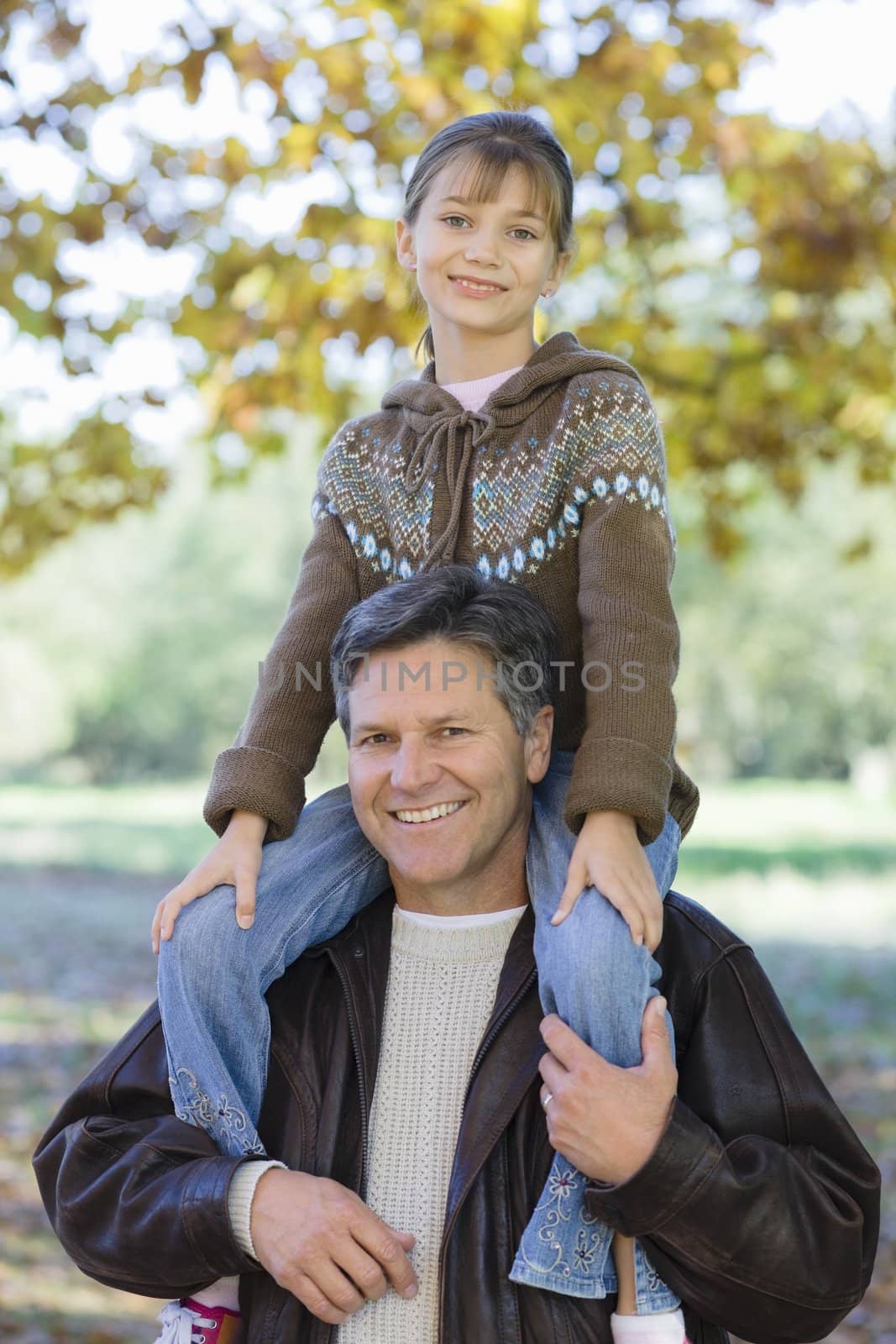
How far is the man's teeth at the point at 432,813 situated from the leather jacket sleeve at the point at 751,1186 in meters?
0.56

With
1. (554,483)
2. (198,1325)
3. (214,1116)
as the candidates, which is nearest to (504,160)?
(554,483)

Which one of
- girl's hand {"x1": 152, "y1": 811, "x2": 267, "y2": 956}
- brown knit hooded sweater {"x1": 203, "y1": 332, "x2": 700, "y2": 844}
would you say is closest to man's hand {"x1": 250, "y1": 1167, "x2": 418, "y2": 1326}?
girl's hand {"x1": 152, "y1": 811, "x2": 267, "y2": 956}

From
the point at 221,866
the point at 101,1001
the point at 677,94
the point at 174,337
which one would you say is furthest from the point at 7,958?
the point at 221,866

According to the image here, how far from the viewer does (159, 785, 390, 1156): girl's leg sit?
265 cm

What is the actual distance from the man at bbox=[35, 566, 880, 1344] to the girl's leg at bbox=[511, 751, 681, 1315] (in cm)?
5

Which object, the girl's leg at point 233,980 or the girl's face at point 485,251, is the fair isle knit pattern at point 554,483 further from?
the girl's leg at point 233,980

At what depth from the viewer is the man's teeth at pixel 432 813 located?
276 cm

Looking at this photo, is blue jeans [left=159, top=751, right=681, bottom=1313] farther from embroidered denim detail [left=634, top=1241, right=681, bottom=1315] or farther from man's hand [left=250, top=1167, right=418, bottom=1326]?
man's hand [left=250, top=1167, right=418, bottom=1326]

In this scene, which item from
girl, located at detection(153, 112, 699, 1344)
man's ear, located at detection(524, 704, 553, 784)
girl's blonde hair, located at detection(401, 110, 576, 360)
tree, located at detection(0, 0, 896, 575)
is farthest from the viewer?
tree, located at detection(0, 0, 896, 575)

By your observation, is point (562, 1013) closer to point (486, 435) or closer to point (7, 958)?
point (486, 435)

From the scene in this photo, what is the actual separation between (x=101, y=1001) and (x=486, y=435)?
1085cm

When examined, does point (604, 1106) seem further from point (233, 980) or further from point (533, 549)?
point (533, 549)

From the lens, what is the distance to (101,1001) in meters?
12.8

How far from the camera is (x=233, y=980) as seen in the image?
2.68 meters
